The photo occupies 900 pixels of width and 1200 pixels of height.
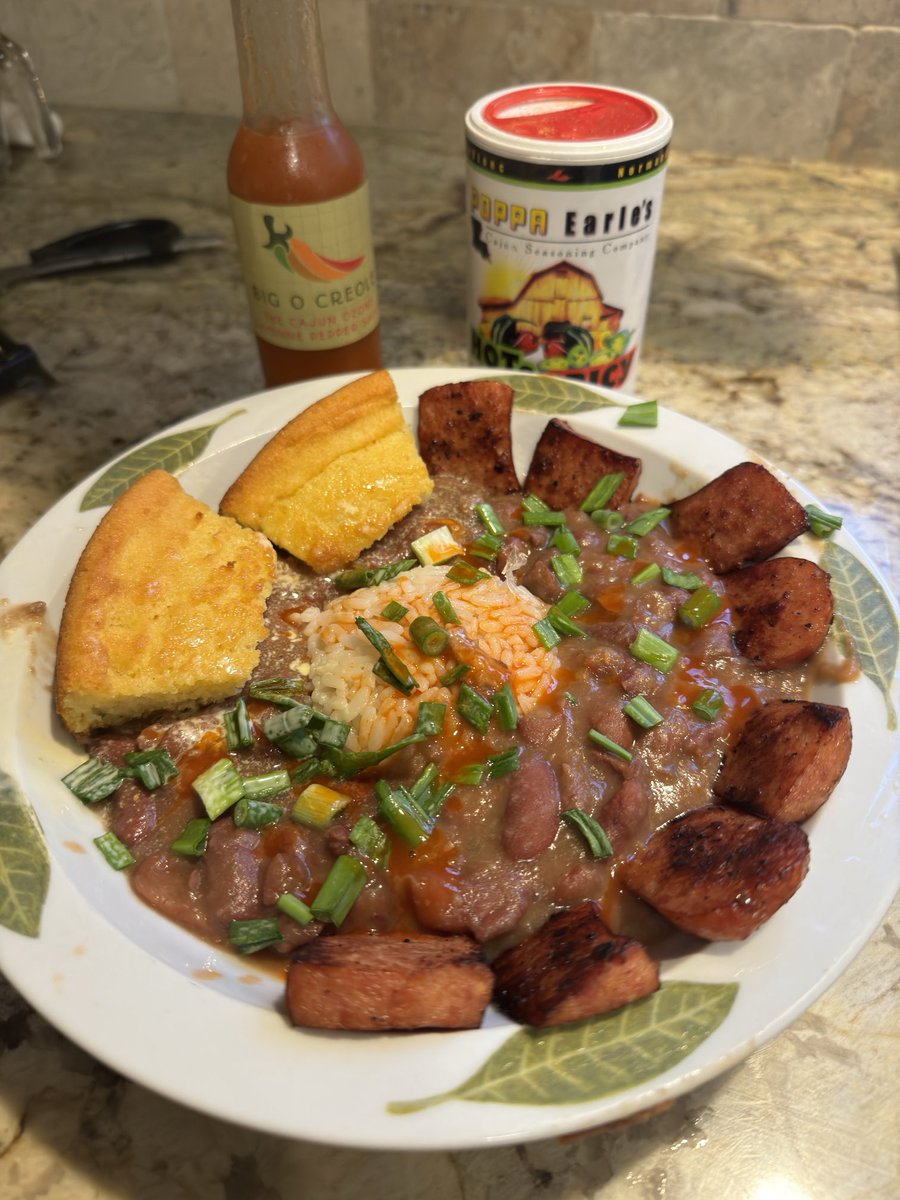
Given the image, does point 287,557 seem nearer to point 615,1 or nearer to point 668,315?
point 668,315

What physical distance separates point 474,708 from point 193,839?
549 millimetres

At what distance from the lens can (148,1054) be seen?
1182mm

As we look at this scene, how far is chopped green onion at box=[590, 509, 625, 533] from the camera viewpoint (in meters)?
2.05

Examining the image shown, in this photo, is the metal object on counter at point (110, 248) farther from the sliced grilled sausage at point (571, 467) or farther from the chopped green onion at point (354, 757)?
the chopped green onion at point (354, 757)

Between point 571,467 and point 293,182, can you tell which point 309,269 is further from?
point 571,467

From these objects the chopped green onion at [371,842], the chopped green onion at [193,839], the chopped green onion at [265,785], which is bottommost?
the chopped green onion at [193,839]

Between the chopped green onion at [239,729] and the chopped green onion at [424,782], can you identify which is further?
the chopped green onion at [239,729]

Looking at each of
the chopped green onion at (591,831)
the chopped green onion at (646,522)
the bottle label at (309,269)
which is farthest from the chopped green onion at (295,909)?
the bottle label at (309,269)

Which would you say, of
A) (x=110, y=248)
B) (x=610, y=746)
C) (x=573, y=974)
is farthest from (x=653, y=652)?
(x=110, y=248)

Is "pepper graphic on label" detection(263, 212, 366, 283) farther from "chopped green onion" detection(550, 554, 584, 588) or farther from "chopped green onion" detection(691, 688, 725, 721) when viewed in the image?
"chopped green onion" detection(691, 688, 725, 721)

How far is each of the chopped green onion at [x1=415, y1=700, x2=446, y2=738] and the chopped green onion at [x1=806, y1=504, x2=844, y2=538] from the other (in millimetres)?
901

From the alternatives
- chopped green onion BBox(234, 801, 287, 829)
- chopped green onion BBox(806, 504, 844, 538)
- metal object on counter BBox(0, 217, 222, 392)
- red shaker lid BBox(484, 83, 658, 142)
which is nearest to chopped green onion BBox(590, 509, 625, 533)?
chopped green onion BBox(806, 504, 844, 538)

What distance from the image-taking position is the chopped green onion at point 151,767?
5.32 ft

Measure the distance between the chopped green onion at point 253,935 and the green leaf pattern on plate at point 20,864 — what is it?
29 centimetres
